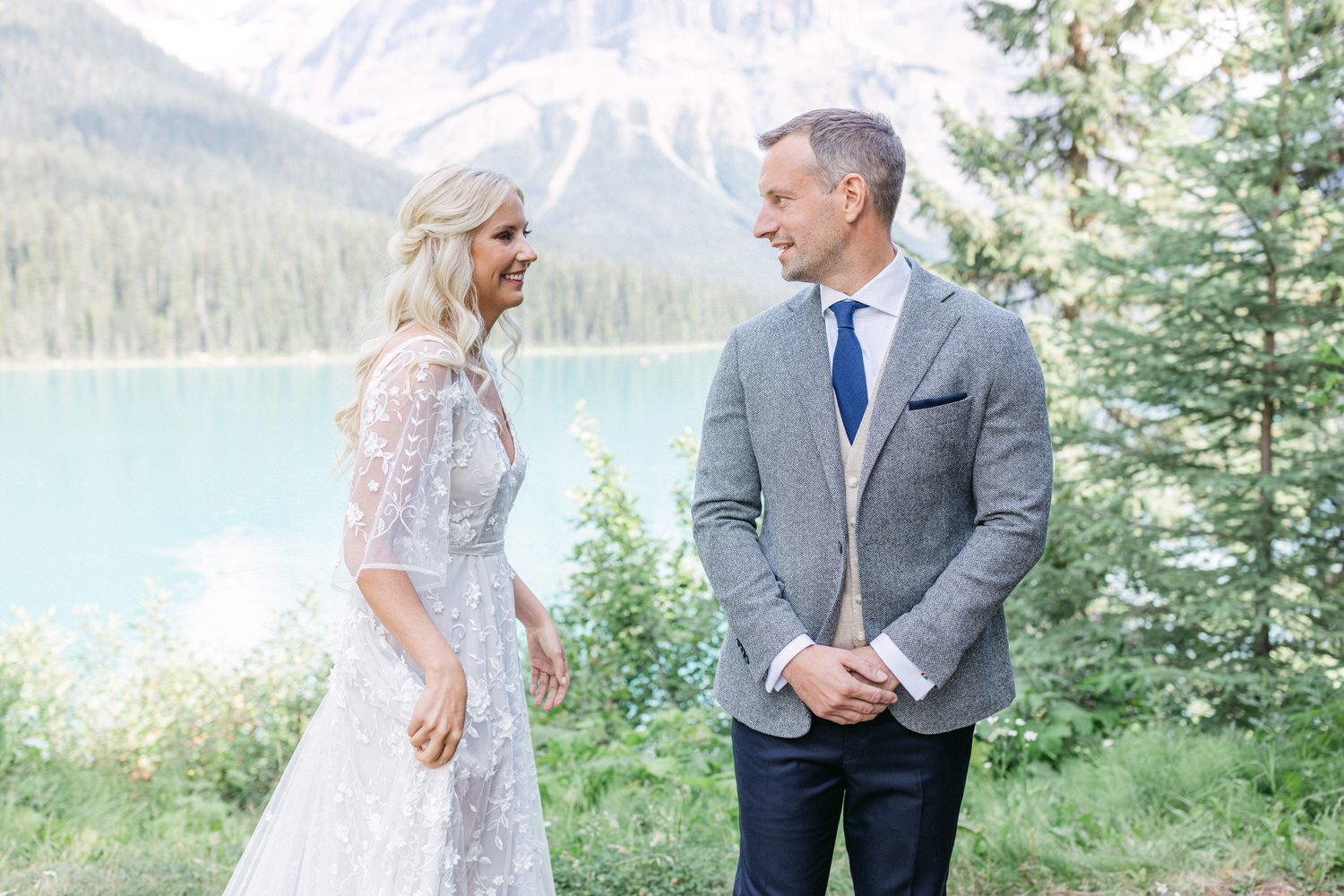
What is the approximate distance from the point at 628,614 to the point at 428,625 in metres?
5.53

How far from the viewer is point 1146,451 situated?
5.89 meters

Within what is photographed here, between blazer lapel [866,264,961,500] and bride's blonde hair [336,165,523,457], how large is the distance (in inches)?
33.7

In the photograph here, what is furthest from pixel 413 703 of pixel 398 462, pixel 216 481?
pixel 216 481

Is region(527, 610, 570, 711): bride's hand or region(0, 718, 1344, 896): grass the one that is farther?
region(0, 718, 1344, 896): grass

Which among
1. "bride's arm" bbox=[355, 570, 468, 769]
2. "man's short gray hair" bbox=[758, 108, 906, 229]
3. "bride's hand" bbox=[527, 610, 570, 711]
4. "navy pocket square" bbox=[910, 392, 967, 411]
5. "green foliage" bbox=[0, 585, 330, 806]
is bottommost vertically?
"green foliage" bbox=[0, 585, 330, 806]

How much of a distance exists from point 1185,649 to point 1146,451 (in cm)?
122

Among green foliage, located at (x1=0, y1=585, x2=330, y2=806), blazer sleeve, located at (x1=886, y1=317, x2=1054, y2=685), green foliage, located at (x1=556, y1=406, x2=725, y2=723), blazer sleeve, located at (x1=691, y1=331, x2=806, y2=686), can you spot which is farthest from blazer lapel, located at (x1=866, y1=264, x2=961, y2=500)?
green foliage, located at (x1=556, y1=406, x2=725, y2=723)

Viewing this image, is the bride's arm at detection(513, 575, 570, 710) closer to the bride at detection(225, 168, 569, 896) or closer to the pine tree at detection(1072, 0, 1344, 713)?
the bride at detection(225, 168, 569, 896)

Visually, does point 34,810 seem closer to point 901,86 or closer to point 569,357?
point 569,357

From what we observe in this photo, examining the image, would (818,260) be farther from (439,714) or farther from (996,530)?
(439,714)

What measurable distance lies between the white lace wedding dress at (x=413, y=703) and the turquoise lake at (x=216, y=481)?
1.28 feet

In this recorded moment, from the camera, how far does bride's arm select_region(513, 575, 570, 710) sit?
2.35m

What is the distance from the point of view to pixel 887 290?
74.0 inches

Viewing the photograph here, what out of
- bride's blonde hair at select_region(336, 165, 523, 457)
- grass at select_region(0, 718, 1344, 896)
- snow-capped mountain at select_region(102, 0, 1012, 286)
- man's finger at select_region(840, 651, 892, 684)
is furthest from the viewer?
snow-capped mountain at select_region(102, 0, 1012, 286)
